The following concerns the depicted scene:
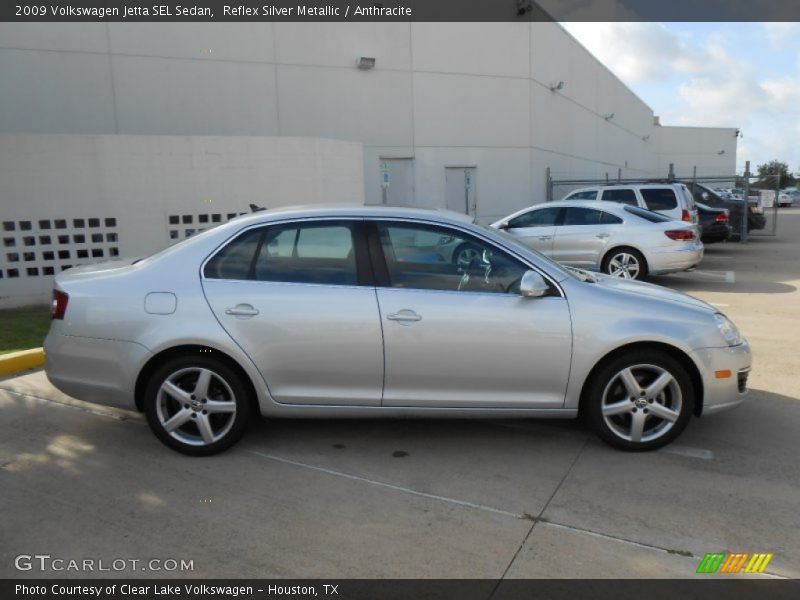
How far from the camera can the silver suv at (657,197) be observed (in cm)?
1310

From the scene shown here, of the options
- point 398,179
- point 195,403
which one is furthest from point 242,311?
point 398,179

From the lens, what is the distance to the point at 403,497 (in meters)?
3.71

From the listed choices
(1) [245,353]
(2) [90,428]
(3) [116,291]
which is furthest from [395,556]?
(2) [90,428]

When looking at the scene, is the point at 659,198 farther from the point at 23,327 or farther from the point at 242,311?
the point at 23,327

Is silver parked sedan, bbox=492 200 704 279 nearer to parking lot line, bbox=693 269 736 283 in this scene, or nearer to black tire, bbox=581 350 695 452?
parking lot line, bbox=693 269 736 283

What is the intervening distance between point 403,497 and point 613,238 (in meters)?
8.04

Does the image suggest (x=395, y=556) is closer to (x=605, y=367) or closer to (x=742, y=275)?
(x=605, y=367)

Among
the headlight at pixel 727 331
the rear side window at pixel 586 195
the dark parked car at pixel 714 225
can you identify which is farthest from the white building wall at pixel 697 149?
the headlight at pixel 727 331

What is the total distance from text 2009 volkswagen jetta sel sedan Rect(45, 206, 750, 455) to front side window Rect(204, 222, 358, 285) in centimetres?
1

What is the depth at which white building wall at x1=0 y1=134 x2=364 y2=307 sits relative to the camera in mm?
9375

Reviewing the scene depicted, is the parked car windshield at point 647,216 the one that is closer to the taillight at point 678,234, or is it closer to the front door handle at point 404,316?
the taillight at point 678,234

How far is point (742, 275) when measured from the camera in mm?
12289
